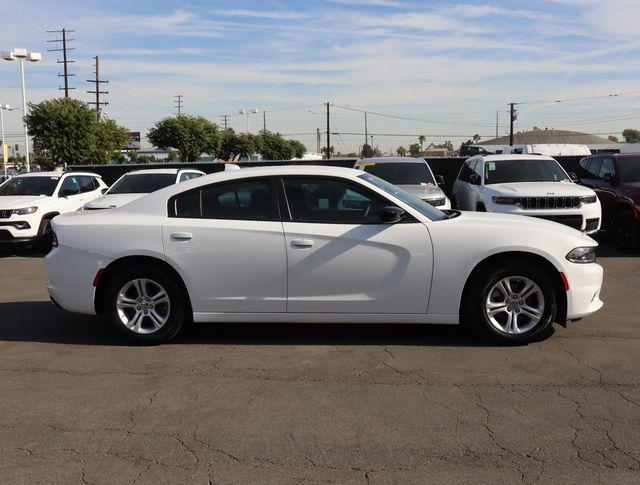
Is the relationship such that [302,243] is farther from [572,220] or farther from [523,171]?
[523,171]

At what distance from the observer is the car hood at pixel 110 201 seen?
11.1m

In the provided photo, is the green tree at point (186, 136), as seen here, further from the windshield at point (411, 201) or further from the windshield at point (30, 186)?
the windshield at point (411, 201)

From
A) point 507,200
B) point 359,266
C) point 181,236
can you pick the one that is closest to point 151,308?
point 181,236

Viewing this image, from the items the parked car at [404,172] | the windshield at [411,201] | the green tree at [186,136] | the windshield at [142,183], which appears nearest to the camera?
the windshield at [411,201]

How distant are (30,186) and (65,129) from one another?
19.5 metres

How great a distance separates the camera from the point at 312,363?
16.8ft

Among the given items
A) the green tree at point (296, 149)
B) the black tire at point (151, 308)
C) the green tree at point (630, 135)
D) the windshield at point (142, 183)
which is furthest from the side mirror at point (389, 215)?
the green tree at point (630, 135)

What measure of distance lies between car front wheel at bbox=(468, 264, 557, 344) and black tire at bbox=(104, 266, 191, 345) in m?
2.61

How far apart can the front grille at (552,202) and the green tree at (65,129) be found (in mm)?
26351

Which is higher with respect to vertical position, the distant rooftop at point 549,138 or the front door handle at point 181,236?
the distant rooftop at point 549,138

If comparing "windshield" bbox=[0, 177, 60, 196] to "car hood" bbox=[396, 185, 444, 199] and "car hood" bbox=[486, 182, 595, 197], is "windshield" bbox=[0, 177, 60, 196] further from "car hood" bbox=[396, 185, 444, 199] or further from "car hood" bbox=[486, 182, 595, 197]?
"car hood" bbox=[486, 182, 595, 197]

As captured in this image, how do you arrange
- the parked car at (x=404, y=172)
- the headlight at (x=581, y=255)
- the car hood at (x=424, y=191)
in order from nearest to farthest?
the headlight at (x=581, y=255) < the car hood at (x=424, y=191) < the parked car at (x=404, y=172)

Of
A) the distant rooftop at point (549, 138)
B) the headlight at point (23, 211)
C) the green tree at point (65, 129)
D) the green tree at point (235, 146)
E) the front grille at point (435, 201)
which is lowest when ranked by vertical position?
the headlight at point (23, 211)

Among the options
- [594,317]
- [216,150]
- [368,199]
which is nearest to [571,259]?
[594,317]
